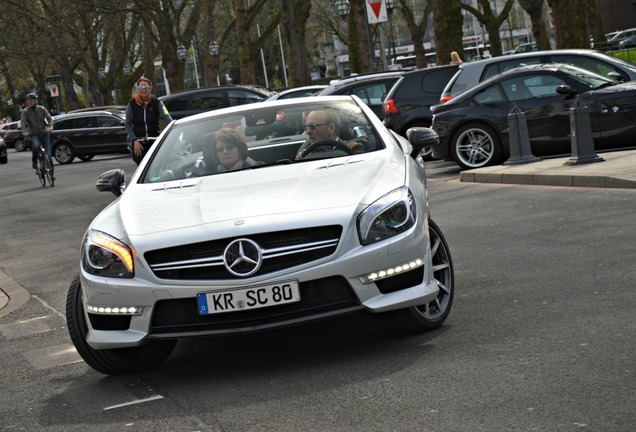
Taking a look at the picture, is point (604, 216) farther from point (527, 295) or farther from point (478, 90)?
point (478, 90)

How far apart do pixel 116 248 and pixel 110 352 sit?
632 millimetres

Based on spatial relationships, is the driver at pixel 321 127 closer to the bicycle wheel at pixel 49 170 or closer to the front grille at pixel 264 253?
the front grille at pixel 264 253

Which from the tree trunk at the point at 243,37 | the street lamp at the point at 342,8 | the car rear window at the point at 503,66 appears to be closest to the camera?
the car rear window at the point at 503,66

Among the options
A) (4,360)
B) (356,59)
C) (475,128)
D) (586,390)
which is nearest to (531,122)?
(475,128)

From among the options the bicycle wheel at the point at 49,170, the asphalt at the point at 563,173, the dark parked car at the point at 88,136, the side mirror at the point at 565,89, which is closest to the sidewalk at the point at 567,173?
the asphalt at the point at 563,173

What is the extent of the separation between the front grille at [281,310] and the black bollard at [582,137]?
32.9 ft

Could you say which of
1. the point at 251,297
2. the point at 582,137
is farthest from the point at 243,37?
the point at 251,297

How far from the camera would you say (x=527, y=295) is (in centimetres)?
772

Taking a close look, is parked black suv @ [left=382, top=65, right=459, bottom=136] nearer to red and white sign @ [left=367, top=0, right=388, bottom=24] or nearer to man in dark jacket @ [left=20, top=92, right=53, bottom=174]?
red and white sign @ [left=367, top=0, right=388, bottom=24]

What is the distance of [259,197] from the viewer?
6.68m

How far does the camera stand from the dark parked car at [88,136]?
40062 mm

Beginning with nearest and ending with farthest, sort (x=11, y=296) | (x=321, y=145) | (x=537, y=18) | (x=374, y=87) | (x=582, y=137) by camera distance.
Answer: (x=321, y=145) → (x=11, y=296) → (x=582, y=137) → (x=374, y=87) → (x=537, y=18)

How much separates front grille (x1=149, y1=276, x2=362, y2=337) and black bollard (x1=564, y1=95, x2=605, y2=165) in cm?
1002

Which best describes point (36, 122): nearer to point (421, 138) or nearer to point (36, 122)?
point (36, 122)
